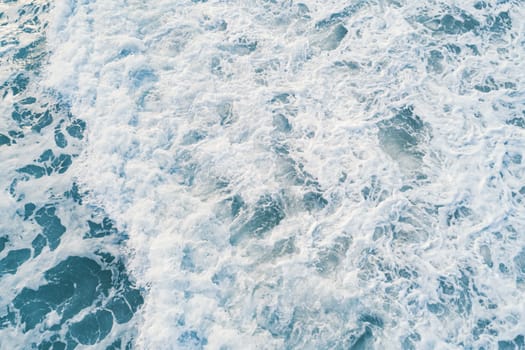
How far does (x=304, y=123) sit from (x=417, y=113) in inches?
95.5

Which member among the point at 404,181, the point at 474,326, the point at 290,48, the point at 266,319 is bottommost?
the point at 474,326

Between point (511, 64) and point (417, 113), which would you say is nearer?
point (417, 113)

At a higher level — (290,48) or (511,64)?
(290,48)

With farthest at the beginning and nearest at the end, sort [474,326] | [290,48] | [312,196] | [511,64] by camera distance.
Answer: [290,48]
[511,64]
[312,196]
[474,326]

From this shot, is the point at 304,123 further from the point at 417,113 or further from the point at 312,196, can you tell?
the point at 417,113

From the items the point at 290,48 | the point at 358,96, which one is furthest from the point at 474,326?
the point at 290,48

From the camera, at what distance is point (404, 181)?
7.43 meters

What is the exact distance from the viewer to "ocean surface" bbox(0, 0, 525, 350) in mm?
6246

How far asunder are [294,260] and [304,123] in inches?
120

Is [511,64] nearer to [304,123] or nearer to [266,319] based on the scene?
[304,123]

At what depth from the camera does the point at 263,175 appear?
7625 mm

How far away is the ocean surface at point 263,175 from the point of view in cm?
625

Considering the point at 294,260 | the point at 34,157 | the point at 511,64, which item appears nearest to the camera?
the point at 294,260

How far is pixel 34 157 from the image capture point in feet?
27.0
